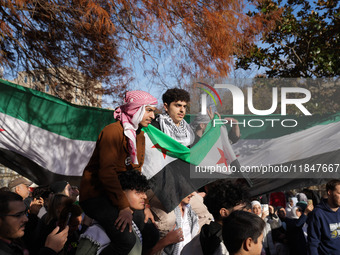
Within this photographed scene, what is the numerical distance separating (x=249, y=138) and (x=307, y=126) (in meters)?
0.89

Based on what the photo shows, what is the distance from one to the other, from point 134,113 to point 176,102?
4.92 ft

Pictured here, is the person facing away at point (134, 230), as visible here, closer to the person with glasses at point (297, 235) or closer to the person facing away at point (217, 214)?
the person facing away at point (217, 214)

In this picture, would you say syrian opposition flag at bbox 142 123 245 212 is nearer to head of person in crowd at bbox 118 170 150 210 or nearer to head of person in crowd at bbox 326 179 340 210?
head of person in crowd at bbox 326 179 340 210

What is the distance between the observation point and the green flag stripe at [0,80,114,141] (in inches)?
203

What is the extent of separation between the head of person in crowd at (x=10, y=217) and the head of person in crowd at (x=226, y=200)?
5.12ft

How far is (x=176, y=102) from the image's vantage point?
4.62 metres

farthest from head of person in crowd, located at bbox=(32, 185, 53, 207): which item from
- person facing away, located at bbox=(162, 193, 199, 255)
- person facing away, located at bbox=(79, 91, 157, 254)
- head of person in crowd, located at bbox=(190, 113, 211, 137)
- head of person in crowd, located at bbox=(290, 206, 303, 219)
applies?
head of person in crowd, located at bbox=(290, 206, 303, 219)

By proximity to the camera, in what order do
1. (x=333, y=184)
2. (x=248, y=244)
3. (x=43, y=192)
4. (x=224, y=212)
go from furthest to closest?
(x=43, y=192), (x=333, y=184), (x=224, y=212), (x=248, y=244)

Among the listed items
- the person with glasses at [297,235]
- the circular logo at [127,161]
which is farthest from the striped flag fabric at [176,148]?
the circular logo at [127,161]

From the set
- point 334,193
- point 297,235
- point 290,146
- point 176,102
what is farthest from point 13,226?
point 297,235

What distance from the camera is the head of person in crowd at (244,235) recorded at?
2.61m

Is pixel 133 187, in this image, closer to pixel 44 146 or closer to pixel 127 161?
pixel 127 161

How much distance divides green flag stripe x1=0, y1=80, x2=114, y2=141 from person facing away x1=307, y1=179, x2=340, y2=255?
10.1ft

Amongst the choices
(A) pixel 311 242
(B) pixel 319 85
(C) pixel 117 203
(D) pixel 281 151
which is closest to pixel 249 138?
(D) pixel 281 151
